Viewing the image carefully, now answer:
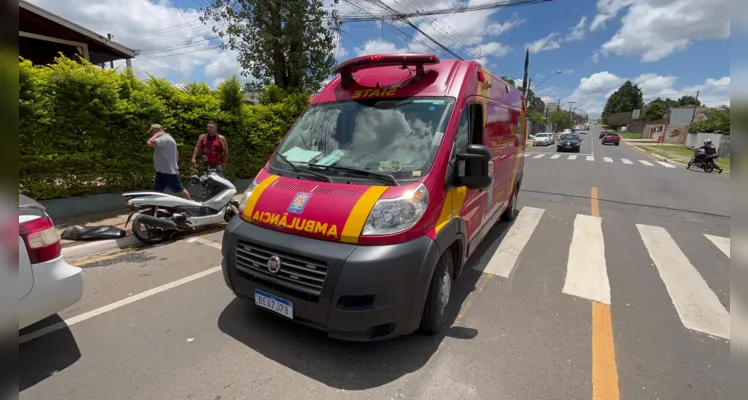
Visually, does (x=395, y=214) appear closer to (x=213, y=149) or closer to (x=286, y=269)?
(x=286, y=269)

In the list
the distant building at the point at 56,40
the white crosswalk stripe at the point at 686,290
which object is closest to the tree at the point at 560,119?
the distant building at the point at 56,40

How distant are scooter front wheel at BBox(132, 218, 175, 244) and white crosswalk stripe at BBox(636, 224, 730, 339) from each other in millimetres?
6389

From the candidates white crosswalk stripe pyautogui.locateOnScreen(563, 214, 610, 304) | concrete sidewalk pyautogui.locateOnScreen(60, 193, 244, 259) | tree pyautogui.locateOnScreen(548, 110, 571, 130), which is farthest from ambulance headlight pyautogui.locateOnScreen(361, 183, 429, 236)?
tree pyautogui.locateOnScreen(548, 110, 571, 130)

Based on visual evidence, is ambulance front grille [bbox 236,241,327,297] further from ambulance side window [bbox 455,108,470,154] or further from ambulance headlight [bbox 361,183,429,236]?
ambulance side window [bbox 455,108,470,154]

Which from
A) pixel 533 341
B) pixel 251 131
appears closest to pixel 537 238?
pixel 533 341

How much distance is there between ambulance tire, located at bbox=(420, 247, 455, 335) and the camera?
2.84 metres

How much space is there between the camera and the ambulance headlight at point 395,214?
8.30 feet

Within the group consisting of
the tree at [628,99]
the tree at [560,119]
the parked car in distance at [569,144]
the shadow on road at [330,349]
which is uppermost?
the tree at [628,99]

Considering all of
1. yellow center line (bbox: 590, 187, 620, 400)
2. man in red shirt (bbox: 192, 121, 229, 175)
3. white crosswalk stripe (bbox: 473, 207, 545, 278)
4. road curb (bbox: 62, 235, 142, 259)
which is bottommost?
yellow center line (bbox: 590, 187, 620, 400)

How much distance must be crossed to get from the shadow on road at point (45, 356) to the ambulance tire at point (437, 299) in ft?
8.87

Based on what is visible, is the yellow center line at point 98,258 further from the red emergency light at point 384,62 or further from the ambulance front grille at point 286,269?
the red emergency light at point 384,62

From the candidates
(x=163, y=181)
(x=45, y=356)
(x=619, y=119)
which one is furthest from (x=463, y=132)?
(x=619, y=119)

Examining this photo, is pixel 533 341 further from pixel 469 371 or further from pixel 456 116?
pixel 456 116

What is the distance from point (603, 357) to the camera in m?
2.81
